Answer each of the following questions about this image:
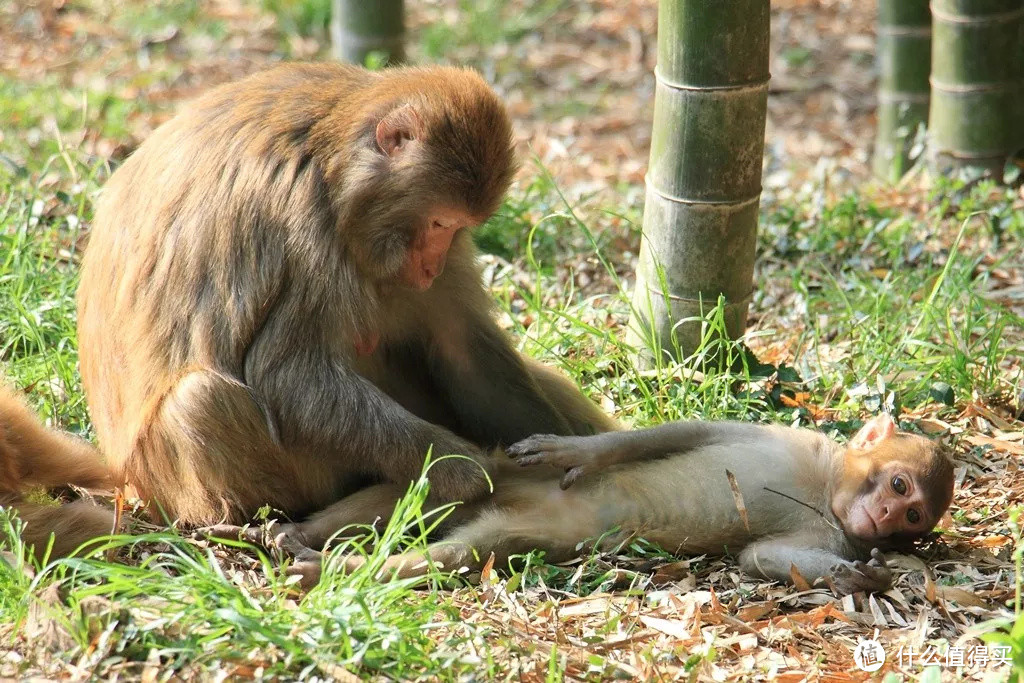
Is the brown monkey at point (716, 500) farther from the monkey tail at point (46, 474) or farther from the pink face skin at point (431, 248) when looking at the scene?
the pink face skin at point (431, 248)

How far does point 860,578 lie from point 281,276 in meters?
2.30

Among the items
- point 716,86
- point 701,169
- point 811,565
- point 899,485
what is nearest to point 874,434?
point 899,485

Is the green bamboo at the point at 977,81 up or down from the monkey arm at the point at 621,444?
up

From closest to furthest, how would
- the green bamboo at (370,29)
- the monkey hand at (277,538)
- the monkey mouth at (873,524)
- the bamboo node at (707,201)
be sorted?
the monkey hand at (277,538)
the monkey mouth at (873,524)
the bamboo node at (707,201)
the green bamboo at (370,29)

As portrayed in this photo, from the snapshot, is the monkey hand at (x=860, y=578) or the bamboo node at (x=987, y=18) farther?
the bamboo node at (x=987, y=18)

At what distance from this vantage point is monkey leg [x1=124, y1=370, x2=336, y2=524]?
427cm

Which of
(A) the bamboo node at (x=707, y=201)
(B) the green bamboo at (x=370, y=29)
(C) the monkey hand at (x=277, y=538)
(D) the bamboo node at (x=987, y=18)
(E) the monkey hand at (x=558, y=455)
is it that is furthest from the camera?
(B) the green bamboo at (x=370, y=29)

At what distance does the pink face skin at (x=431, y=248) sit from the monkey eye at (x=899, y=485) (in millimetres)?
1823

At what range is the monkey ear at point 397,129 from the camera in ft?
14.0

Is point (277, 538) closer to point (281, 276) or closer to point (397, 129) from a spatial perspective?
point (281, 276)

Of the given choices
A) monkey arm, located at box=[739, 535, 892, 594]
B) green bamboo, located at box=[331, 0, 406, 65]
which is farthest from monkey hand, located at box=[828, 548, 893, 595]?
green bamboo, located at box=[331, 0, 406, 65]

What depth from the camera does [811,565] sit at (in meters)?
4.42

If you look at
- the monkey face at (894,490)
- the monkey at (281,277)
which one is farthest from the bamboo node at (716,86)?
the monkey face at (894,490)

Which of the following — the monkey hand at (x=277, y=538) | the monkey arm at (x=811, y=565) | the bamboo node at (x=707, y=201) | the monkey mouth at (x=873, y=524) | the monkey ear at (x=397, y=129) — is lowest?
the monkey arm at (x=811, y=565)
